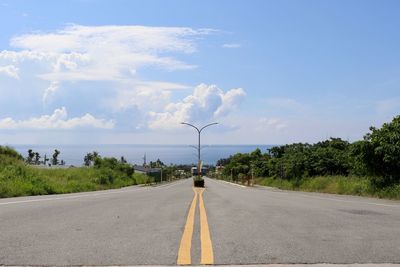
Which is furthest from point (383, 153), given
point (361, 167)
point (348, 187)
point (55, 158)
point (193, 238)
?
point (55, 158)

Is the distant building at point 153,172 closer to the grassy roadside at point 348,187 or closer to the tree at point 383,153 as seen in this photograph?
the grassy roadside at point 348,187

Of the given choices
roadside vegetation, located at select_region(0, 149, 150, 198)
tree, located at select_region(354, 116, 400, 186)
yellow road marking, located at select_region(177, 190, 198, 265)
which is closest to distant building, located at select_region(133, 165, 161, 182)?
roadside vegetation, located at select_region(0, 149, 150, 198)

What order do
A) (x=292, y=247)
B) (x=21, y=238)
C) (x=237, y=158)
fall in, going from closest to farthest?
(x=292, y=247) → (x=21, y=238) → (x=237, y=158)

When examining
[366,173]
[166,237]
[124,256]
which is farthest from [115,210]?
[366,173]

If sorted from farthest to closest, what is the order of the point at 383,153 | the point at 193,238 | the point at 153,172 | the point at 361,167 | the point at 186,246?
1. the point at 153,172
2. the point at 361,167
3. the point at 383,153
4. the point at 193,238
5. the point at 186,246

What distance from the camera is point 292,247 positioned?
7.28m

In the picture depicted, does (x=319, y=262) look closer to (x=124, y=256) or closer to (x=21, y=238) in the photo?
(x=124, y=256)

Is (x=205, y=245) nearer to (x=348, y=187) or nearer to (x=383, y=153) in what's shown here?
(x=383, y=153)

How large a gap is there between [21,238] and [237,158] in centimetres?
14077

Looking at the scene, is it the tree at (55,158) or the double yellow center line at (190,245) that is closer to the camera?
the double yellow center line at (190,245)

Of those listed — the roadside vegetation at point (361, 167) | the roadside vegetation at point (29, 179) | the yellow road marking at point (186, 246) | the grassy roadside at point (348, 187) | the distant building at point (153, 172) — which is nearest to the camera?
the yellow road marking at point (186, 246)

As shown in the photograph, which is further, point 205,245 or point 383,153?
point 383,153

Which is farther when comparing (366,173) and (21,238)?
(366,173)

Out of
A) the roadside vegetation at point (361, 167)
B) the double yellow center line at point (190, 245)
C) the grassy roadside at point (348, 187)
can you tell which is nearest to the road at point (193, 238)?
the double yellow center line at point (190, 245)
